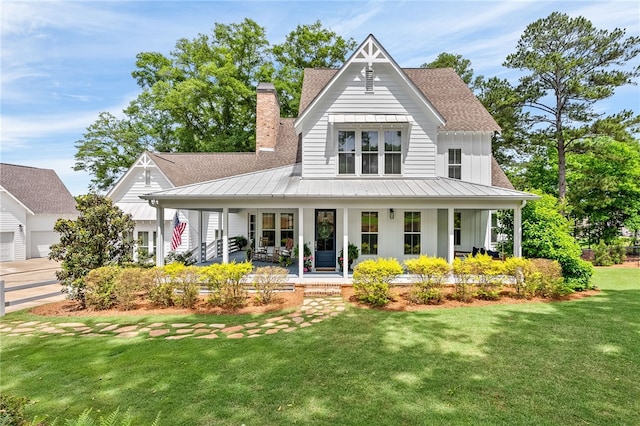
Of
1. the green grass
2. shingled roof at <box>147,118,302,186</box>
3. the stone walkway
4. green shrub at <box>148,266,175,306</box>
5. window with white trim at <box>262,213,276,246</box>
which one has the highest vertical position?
shingled roof at <box>147,118,302,186</box>

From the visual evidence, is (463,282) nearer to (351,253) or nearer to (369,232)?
(351,253)

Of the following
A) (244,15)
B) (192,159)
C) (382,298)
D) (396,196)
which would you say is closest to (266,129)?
(192,159)

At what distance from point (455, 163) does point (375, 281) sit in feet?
27.0

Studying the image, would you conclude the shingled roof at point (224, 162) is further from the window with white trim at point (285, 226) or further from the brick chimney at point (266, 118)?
the window with white trim at point (285, 226)

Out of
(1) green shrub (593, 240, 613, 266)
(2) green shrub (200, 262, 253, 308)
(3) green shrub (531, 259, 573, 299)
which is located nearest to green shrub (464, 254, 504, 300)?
(3) green shrub (531, 259, 573, 299)

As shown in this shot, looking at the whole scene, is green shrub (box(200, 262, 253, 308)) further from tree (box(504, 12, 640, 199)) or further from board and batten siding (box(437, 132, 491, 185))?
tree (box(504, 12, 640, 199))

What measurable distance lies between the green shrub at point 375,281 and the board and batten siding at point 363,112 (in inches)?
197

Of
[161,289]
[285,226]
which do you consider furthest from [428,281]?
[285,226]

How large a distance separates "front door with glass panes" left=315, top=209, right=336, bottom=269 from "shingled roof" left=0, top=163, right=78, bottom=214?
21.0 m

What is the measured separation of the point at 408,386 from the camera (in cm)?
488

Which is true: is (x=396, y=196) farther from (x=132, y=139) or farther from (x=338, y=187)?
(x=132, y=139)

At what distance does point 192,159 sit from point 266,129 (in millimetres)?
5890

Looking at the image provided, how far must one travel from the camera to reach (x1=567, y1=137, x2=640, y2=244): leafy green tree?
21.0 m

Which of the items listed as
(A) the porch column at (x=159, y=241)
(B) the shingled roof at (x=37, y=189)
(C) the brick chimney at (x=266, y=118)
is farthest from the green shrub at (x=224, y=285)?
(B) the shingled roof at (x=37, y=189)
